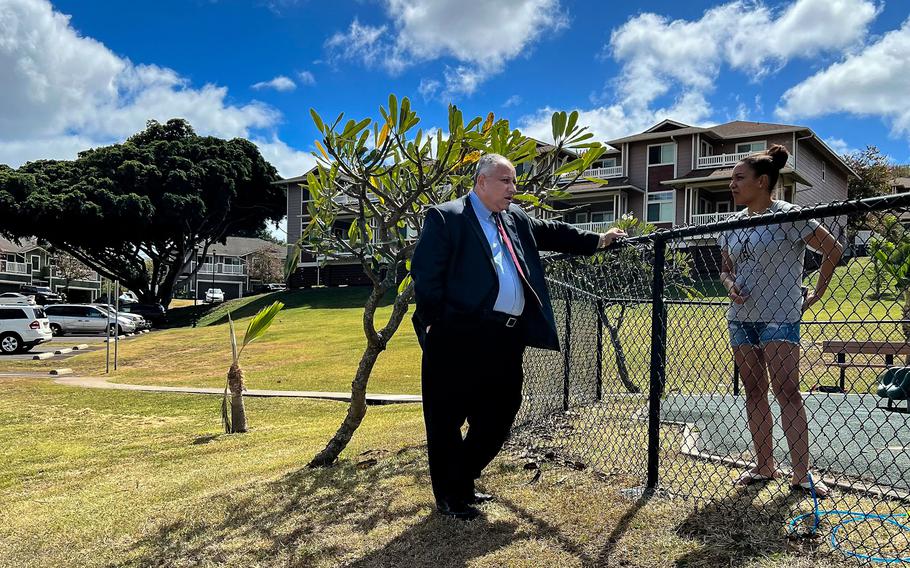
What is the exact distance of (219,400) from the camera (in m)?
11.9

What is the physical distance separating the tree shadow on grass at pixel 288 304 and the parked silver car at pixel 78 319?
14.6 feet

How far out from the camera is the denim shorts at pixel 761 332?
3.10 m

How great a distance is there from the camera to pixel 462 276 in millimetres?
3240

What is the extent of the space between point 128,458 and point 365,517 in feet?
13.8

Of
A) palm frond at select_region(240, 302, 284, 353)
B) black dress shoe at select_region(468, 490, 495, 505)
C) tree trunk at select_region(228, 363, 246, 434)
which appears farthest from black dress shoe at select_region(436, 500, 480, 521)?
tree trunk at select_region(228, 363, 246, 434)

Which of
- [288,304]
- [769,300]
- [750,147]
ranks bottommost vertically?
[288,304]

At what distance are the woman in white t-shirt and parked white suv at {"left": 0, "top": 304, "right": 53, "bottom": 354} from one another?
25.1m

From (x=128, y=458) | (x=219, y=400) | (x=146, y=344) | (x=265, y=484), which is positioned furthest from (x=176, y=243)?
(x=265, y=484)

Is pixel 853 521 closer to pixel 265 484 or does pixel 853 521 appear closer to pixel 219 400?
pixel 265 484

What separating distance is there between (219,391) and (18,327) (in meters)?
13.9

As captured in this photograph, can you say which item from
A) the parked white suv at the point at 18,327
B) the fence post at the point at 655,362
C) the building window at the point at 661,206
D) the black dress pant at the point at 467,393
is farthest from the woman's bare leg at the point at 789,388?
the building window at the point at 661,206

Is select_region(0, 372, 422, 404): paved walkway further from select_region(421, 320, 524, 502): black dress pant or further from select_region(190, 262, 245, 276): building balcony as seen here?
select_region(190, 262, 245, 276): building balcony

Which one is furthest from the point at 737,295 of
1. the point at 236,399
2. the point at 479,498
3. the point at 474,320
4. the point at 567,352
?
the point at 236,399

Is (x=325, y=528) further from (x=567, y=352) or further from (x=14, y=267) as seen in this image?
(x=14, y=267)
